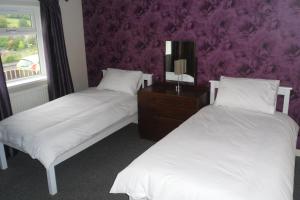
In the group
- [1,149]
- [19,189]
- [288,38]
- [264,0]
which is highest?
[264,0]

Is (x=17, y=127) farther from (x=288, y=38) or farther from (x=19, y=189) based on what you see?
(x=288, y=38)

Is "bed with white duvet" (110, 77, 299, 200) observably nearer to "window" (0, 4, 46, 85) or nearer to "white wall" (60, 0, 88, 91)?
"white wall" (60, 0, 88, 91)

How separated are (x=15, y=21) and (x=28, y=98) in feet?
3.36

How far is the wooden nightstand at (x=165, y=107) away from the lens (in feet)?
10.3

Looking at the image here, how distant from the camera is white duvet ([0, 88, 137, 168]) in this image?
2455mm

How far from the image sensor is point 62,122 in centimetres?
273

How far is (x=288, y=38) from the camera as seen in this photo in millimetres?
2846

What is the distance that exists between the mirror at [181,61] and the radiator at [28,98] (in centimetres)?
176

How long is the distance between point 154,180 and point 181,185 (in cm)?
19

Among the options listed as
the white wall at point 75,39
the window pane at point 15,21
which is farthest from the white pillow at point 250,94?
the window pane at point 15,21

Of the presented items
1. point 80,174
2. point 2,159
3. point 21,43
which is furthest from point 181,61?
point 2,159

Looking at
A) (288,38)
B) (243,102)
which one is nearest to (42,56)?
(243,102)

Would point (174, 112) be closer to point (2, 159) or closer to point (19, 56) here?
point (2, 159)

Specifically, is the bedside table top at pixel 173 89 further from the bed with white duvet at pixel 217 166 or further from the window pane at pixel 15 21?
the window pane at pixel 15 21
